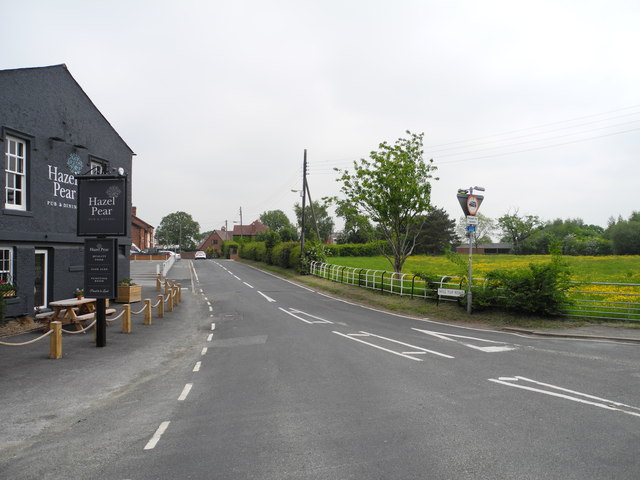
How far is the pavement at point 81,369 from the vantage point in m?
6.30

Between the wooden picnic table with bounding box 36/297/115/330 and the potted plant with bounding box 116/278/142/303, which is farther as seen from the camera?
the potted plant with bounding box 116/278/142/303

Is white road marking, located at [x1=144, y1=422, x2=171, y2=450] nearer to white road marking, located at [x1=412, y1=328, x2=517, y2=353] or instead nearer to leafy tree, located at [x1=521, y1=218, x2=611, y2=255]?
white road marking, located at [x1=412, y1=328, x2=517, y2=353]

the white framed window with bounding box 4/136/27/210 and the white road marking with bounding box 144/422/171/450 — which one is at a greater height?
the white framed window with bounding box 4/136/27/210

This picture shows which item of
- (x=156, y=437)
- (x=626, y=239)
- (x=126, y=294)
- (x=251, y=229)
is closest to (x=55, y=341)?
(x=156, y=437)

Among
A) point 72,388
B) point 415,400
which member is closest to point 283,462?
point 415,400

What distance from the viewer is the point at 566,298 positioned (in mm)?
14523

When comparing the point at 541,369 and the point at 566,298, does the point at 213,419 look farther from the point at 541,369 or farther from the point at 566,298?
the point at 566,298

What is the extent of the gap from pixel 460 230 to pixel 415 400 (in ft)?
407

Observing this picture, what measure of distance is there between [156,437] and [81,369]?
4637mm

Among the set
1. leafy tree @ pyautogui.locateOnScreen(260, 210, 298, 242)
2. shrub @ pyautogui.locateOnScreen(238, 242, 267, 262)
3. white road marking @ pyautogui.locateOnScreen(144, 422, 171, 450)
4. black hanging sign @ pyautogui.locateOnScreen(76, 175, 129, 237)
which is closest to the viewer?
white road marking @ pyautogui.locateOnScreen(144, 422, 171, 450)

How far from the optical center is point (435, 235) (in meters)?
74.1

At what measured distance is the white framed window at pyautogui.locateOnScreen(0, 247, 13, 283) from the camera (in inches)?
527

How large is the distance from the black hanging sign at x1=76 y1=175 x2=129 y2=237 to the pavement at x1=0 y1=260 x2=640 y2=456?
2956 millimetres

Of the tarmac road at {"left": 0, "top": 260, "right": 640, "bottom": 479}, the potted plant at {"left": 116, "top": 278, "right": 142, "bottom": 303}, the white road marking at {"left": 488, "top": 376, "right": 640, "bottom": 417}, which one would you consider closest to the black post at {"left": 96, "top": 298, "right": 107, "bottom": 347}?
the tarmac road at {"left": 0, "top": 260, "right": 640, "bottom": 479}
